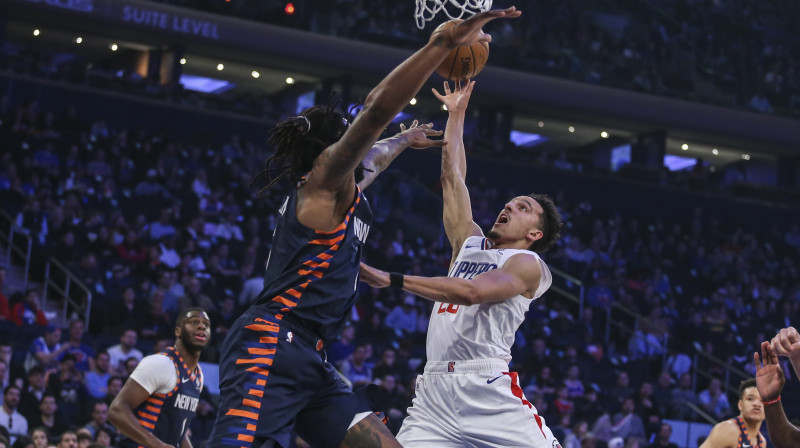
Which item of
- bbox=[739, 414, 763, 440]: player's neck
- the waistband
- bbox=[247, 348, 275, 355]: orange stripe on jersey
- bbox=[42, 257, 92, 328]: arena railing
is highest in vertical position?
bbox=[247, 348, 275, 355]: orange stripe on jersey

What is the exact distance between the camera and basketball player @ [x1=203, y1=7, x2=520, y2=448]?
405 cm

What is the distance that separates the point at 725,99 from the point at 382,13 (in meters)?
8.90

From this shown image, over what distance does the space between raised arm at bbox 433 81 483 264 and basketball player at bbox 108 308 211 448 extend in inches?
78.2

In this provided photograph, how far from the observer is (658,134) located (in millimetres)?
26484

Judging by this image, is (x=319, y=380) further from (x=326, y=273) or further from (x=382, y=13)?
(x=382, y=13)

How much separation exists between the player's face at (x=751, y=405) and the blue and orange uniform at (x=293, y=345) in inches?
151

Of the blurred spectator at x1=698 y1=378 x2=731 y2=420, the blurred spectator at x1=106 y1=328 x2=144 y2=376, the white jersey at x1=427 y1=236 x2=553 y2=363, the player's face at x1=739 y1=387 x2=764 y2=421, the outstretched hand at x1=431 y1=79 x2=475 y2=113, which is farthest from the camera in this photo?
the blurred spectator at x1=698 y1=378 x2=731 y2=420

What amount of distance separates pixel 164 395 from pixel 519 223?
2.67 m

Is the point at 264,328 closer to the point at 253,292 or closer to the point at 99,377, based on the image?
the point at 99,377

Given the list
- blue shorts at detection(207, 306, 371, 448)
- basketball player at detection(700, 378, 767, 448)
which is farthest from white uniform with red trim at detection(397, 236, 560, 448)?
basketball player at detection(700, 378, 767, 448)

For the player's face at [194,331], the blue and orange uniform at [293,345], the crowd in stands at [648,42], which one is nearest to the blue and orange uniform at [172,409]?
the player's face at [194,331]

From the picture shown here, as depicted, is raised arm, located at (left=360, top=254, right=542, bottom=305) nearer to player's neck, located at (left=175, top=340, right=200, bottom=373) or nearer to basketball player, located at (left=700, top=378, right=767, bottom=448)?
player's neck, located at (left=175, top=340, right=200, bottom=373)

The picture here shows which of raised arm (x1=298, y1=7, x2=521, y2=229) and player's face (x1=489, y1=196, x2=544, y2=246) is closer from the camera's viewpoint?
raised arm (x1=298, y1=7, x2=521, y2=229)

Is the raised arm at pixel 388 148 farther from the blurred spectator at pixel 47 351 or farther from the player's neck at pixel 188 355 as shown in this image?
the blurred spectator at pixel 47 351
